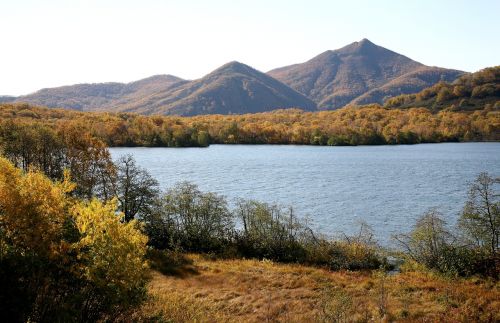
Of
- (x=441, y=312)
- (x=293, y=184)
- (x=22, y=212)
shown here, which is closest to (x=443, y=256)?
(x=441, y=312)

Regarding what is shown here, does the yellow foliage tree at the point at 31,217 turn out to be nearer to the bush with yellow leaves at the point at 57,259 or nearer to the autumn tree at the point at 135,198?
the bush with yellow leaves at the point at 57,259

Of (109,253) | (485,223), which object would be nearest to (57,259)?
(109,253)

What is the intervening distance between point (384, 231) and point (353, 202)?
18.6 meters

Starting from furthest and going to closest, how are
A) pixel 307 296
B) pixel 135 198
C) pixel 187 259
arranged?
pixel 135 198
pixel 187 259
pixel 307 296

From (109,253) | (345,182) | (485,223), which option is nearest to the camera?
(109,253)

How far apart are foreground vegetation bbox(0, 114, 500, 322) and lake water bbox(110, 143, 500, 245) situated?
11.1m

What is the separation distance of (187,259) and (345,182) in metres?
57.3

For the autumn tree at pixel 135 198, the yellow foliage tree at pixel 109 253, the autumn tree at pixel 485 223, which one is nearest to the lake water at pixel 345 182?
the autumn tree at pixel 485 223

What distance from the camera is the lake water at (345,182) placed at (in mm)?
64062

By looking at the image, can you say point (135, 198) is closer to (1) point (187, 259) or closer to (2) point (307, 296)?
(1) point (187, 259)

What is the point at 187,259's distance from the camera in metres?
45.2

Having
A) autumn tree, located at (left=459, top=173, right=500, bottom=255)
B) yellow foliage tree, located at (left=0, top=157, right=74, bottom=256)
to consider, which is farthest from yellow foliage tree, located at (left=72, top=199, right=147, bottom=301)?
autumn tree, located at (left=459, top=173, right=500, bottom=255)

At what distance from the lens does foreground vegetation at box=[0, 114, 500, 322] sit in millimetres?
20109

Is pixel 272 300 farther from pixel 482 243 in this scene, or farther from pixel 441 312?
pixel 482 243
